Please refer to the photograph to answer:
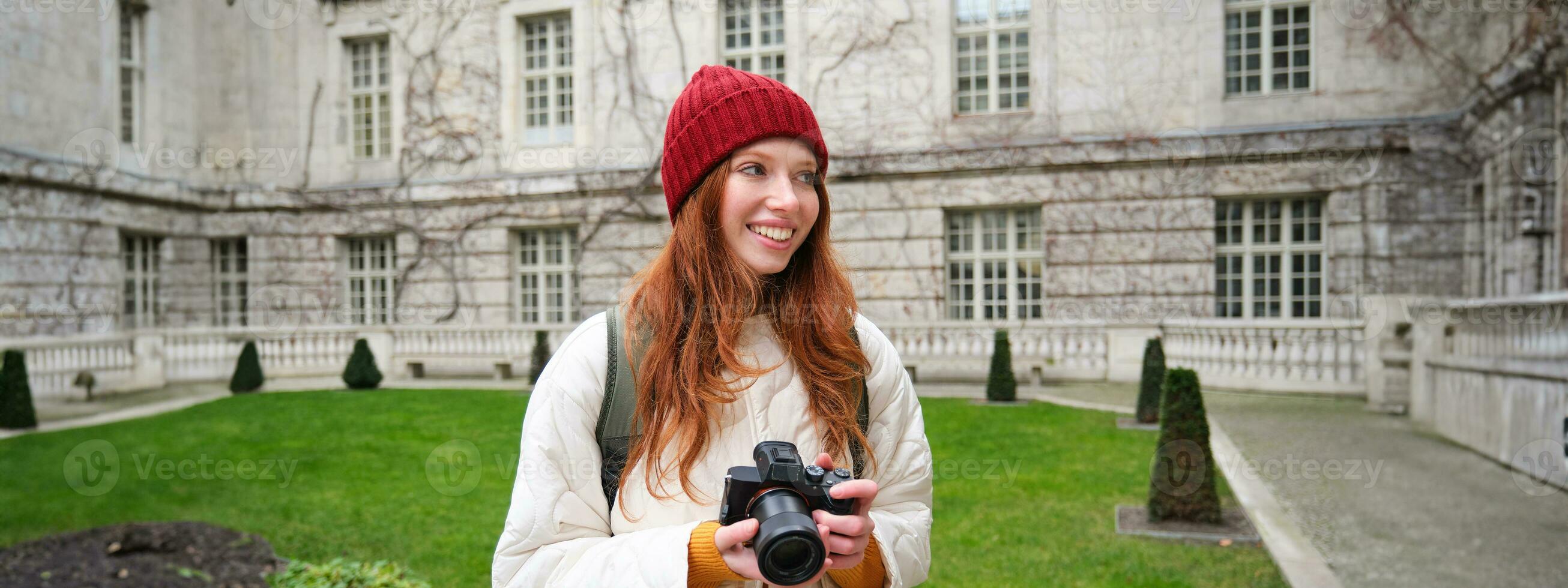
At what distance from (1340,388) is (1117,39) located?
418 cm

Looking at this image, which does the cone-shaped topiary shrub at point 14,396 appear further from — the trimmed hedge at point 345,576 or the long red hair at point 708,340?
the long red hair at point 708,340

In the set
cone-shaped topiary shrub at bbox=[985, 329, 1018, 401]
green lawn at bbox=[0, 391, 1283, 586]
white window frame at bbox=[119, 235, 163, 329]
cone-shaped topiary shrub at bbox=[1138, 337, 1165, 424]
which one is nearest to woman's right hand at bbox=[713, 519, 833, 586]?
green lawn at bbox=[0, 391, 1283, 586]

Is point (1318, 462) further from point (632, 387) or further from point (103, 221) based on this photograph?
point (103, 221)

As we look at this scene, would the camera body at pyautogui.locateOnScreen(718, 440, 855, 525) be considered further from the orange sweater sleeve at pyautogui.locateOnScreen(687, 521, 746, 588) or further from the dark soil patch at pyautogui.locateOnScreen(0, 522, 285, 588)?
the dark soil patch at pyautogui.locateOnScreen(0, 522, 285, 588)

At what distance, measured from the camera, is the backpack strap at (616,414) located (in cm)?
115

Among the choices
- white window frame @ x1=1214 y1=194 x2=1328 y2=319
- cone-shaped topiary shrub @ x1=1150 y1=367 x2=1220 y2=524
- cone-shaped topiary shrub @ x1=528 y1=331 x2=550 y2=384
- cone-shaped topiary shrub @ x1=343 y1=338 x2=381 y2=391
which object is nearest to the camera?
cone-shaped topiary shrub @ x1=1150 y1=367 x2=1220 y2=524

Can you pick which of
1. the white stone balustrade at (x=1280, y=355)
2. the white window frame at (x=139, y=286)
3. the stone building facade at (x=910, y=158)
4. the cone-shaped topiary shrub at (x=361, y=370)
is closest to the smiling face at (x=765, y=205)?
the white window frame at (x=139, y=286)

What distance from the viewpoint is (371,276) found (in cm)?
884

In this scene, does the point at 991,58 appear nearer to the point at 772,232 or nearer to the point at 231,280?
the point at 231,280

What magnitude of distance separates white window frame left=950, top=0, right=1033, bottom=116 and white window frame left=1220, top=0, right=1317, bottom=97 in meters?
2.05

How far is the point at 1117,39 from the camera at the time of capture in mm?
8641

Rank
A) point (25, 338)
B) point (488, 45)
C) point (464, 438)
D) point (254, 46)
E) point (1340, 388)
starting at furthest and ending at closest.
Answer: point (488, 45) → point (1340, 388) → point (254, 46) → point (464, 438) → point (25, 338)

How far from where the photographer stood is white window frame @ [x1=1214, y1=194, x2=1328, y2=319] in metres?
8.43

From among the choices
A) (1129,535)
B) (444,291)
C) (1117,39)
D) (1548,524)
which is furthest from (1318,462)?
(444,291)
